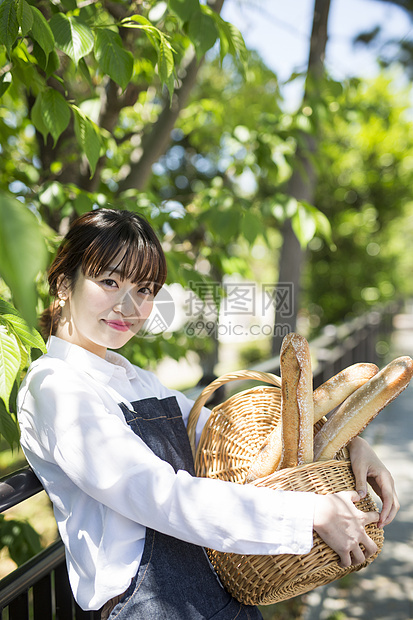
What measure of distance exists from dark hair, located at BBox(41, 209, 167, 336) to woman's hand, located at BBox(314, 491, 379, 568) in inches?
28.9

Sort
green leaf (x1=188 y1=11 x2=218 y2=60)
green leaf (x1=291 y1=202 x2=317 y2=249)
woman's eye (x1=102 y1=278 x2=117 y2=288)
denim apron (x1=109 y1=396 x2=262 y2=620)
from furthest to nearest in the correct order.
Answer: green leaf (x1=291 y1=202 x2=317 y2=249)
green leaf (x1=188 y1=11 x2=218 y2=60)
woman's eye (x1=102 y1=278 x2=117 y2=288)
denim apron (x1=109 y1=396 x2=262 y2=620)

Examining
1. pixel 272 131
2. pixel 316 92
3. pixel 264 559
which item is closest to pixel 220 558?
pixel 264 559

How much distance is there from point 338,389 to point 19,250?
1.04m

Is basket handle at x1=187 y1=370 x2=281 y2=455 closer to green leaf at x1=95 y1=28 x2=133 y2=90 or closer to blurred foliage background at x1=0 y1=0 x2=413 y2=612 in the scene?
blurred foliage background at x1=0 y1=0 x2=413 y2=612

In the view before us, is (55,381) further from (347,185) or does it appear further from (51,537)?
(347,185)

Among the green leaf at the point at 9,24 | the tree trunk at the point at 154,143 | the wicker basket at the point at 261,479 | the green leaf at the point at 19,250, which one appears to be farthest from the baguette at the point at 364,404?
the tree trunk at the point at 154,143

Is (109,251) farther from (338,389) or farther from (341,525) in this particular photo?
(341,525)

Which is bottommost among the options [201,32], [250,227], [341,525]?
[341,525]

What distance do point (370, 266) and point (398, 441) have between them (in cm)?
512

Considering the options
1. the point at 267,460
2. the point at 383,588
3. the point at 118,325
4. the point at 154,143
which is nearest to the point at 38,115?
the point at 118,325

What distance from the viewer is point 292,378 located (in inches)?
48.6

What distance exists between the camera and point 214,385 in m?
1.50

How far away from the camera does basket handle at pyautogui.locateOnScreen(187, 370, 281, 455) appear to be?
151cm

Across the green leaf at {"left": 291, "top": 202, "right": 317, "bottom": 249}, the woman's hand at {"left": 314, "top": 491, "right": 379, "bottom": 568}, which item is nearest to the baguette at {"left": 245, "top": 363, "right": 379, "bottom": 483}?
the woman's hand at {"left": 314, "top": 491, "right": 379, "bottom": 568}
